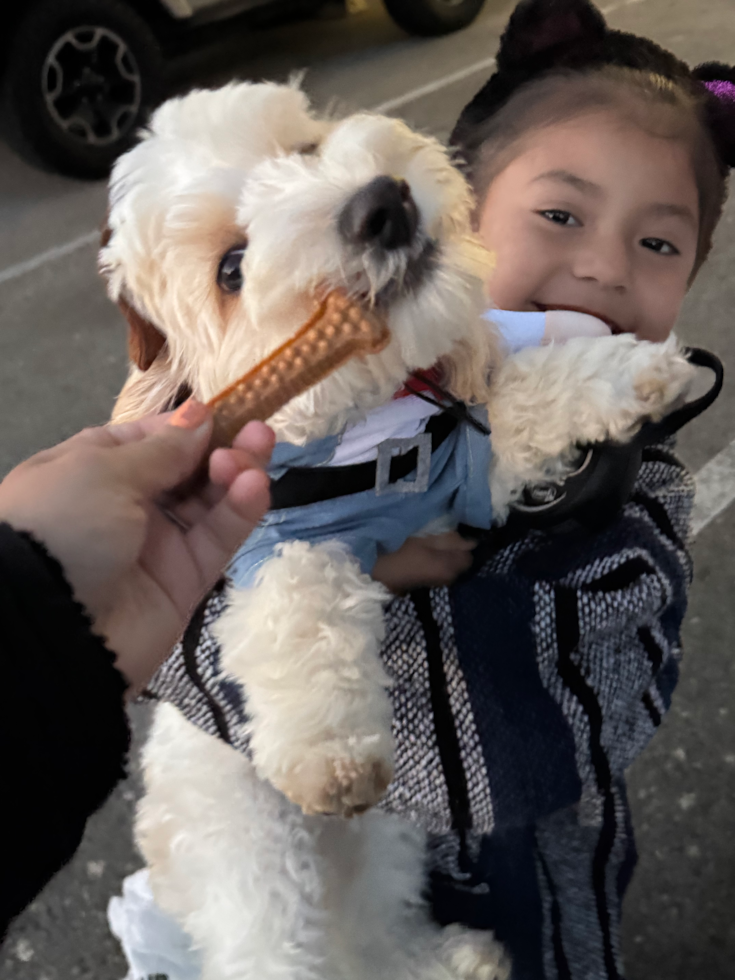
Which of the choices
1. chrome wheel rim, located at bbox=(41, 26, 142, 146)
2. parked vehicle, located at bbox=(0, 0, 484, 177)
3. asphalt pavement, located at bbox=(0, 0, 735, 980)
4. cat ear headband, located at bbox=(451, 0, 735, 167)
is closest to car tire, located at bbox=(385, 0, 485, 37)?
asphalt pavement, located at bbox=(0, 0, 735, 980)

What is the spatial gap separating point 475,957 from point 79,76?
380cm

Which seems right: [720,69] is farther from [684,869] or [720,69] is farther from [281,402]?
[684,869]

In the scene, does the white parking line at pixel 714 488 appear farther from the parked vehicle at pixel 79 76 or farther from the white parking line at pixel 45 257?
the parked vehicle at pixel 79 76

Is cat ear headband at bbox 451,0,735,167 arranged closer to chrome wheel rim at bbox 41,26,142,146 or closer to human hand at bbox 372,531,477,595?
human hand at bbox 372,531,477,595

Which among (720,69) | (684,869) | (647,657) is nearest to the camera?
(647,657)

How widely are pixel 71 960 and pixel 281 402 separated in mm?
1389

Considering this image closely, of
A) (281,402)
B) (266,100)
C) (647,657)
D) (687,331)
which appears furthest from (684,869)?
(687,331)

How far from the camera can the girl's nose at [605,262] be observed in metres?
1.12

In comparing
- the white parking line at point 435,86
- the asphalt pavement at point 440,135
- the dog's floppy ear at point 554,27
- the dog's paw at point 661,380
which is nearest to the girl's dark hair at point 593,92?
the dog's floppy ear at point 554,27

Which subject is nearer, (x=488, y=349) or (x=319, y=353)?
(x=319, y=353)

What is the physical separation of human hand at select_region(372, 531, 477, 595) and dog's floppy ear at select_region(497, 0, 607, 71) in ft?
2.84

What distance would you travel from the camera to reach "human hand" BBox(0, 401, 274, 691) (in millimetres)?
583

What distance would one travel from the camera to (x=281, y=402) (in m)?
0.78

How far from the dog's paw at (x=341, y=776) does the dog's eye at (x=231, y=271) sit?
52cm
